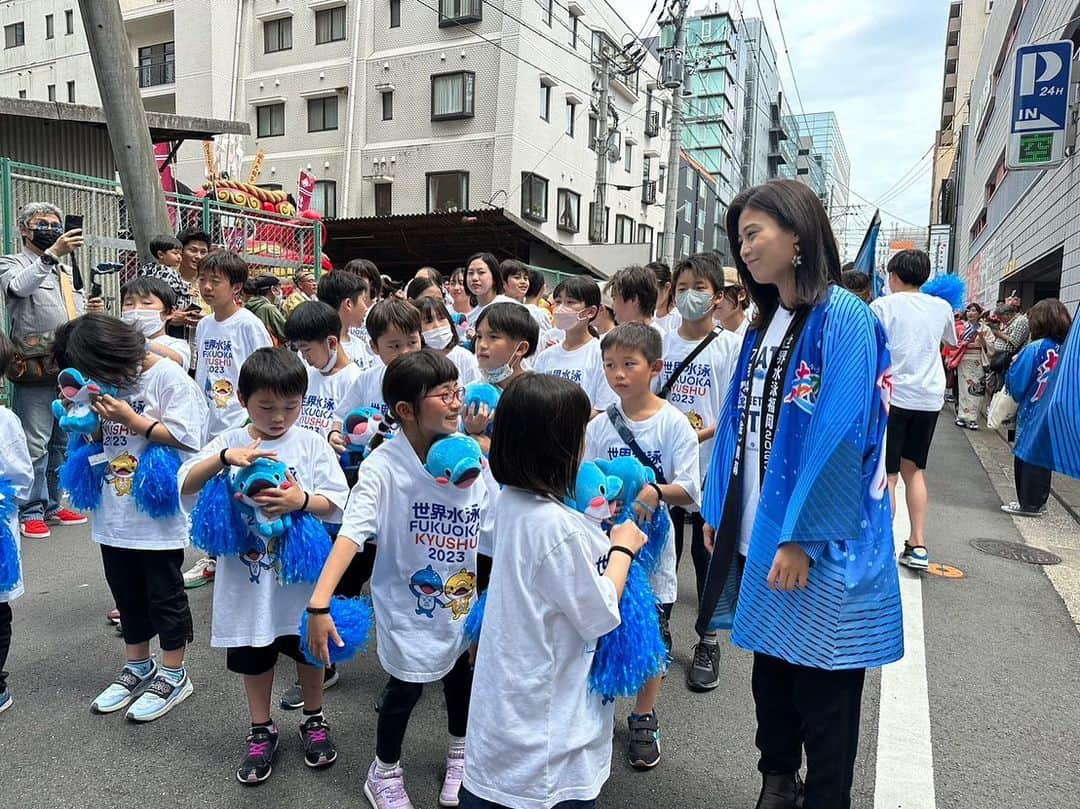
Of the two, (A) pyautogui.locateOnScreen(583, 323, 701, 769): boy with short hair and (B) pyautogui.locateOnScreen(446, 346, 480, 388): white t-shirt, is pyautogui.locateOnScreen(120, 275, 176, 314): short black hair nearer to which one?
(B) pyautogui.locateOnScreen(446, 346, 480, 388): white t-shirt

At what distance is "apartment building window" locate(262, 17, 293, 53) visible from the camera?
25609mm

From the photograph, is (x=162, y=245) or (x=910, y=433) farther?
(x=162, y=245)

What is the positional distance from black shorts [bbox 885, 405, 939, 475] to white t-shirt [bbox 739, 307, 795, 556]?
3.16 m

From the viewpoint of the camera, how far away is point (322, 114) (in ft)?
82.7

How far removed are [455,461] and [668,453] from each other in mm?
1008

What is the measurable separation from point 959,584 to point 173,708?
4605 mm

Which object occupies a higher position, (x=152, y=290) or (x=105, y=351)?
(x=152, y=290)

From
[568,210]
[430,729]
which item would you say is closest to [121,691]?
[430,729]

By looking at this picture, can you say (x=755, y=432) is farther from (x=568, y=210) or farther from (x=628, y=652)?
(x=568, y=210)

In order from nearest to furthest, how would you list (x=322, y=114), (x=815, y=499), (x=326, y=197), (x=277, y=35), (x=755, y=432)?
Answer: (x=815, y=499) < (x=755, y=432) < (x=326, y=197) < (x=322, y=114) < (x=277, y=35)

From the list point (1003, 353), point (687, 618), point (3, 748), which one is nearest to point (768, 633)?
point (687, 618)

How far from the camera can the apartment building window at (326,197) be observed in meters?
24.7

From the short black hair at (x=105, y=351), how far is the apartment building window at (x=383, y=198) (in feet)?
72.8

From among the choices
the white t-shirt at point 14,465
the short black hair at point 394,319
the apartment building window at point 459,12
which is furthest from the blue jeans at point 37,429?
the apartment building window at point 459,12
